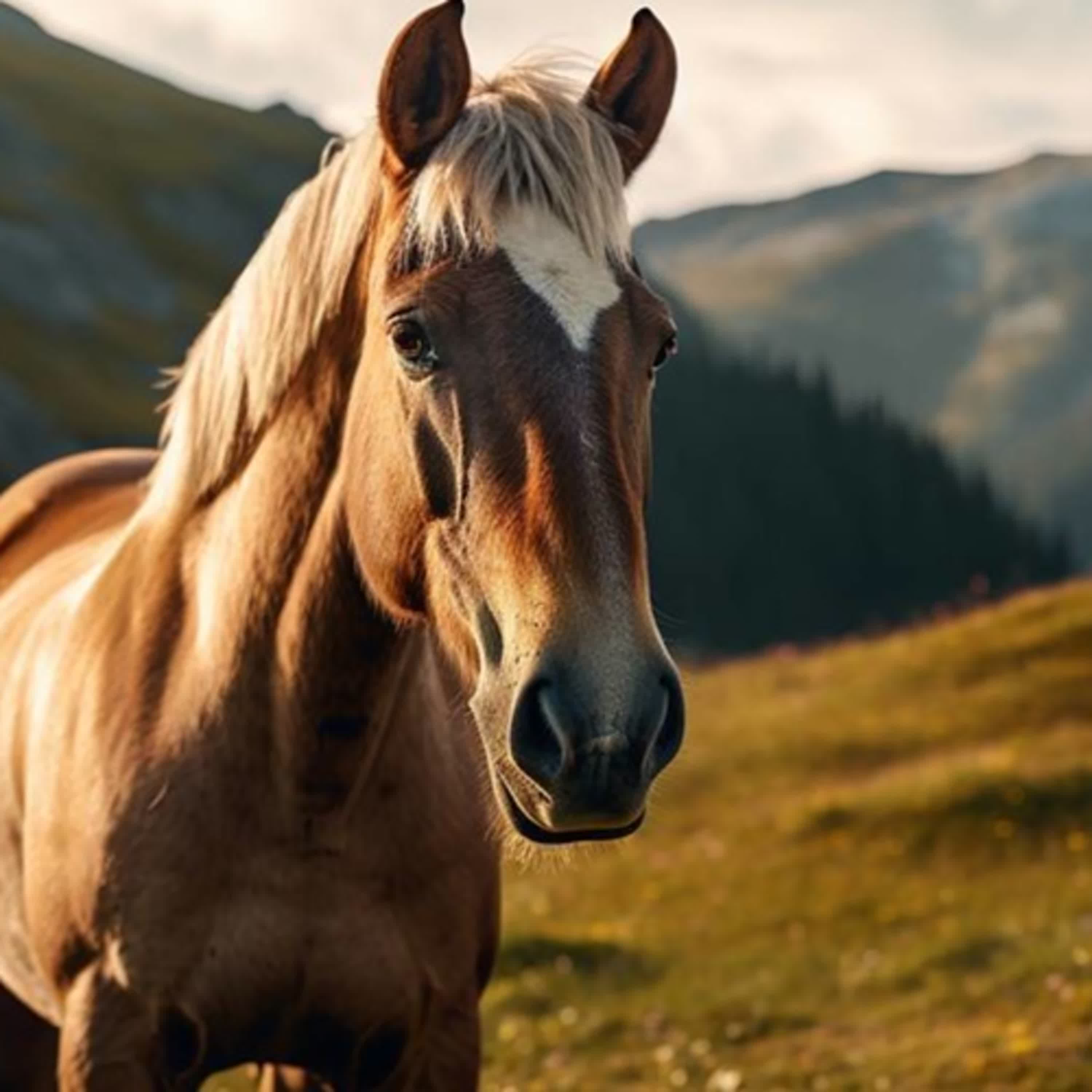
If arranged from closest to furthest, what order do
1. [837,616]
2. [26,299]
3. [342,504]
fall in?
[342,504] < [26,299] < [837,616]

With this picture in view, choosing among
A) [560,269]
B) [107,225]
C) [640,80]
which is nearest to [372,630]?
[560,269]

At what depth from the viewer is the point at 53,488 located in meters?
8.75

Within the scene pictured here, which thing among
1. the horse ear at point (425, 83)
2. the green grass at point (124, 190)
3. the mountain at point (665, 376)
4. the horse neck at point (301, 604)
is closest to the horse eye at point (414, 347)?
the horse ear at point (425, 83)

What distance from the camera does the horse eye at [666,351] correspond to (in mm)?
4793

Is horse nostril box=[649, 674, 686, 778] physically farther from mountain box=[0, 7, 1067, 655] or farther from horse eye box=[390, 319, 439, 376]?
mountain box=[0, 7, 1067, 655]

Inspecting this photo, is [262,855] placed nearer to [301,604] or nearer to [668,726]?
[301,604]

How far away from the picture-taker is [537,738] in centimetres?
424

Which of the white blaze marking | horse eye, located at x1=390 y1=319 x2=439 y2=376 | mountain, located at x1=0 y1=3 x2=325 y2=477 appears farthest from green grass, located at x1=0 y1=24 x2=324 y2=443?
the white blaze marking

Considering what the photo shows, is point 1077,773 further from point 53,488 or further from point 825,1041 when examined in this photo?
point 53,488

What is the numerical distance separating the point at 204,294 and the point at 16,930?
8370 cm

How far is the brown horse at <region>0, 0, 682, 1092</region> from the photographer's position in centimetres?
441

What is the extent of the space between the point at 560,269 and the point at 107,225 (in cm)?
8522

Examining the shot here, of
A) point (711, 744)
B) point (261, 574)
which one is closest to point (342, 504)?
point (261, 574)

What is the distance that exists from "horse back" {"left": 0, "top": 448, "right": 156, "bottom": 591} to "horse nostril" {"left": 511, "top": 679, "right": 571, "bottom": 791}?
3.83 m
